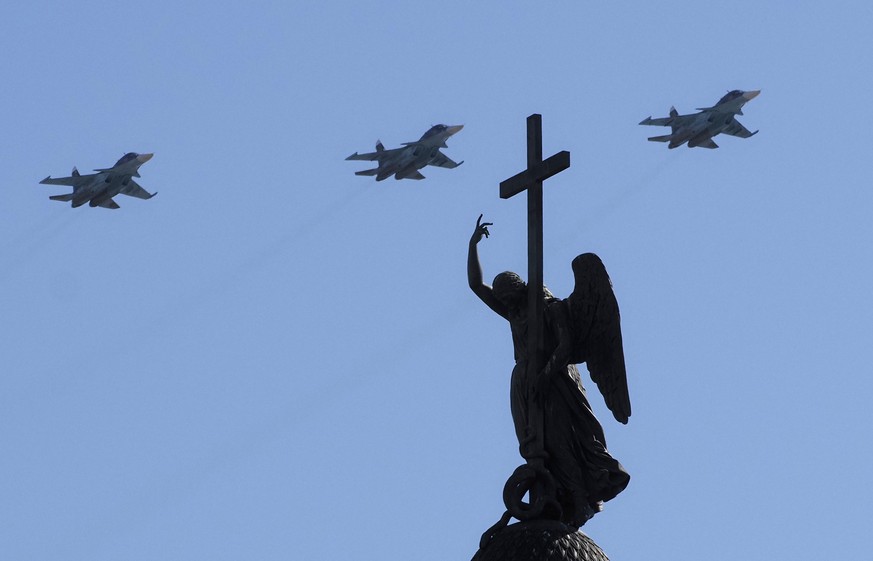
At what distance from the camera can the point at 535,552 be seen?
1396 centimetres

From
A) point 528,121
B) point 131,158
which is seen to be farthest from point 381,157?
point 528,121

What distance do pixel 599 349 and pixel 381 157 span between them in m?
51.8

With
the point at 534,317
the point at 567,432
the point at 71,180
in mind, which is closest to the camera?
the point at 567,432

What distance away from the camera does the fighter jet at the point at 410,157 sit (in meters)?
66.0

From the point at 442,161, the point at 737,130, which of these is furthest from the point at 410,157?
the point at 737,130

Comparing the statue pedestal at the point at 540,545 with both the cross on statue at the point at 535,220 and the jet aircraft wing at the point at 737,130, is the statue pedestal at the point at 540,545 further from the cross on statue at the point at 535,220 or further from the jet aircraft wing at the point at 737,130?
the jet aircraft wing at the point at 737,130

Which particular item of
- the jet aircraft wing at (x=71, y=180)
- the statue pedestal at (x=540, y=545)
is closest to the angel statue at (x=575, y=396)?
the statue pedestal at (x=540, y=545)

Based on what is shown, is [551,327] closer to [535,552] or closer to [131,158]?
[535,552]

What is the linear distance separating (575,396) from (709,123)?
54.3m

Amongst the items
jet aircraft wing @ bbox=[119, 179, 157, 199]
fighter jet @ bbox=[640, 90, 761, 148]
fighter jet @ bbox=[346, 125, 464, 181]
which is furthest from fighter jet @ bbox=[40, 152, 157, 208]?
→ fighter jet @ bbox=[640, 90, 761, 148]

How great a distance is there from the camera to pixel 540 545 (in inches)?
551

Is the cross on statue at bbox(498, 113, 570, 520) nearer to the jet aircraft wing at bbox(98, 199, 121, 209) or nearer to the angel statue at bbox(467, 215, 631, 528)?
the angel statue at bbox(467, 215, 631, 528)

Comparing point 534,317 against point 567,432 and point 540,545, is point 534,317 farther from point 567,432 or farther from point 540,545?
point 540,545

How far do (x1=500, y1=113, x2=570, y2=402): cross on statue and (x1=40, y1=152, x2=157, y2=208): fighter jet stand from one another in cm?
5072
